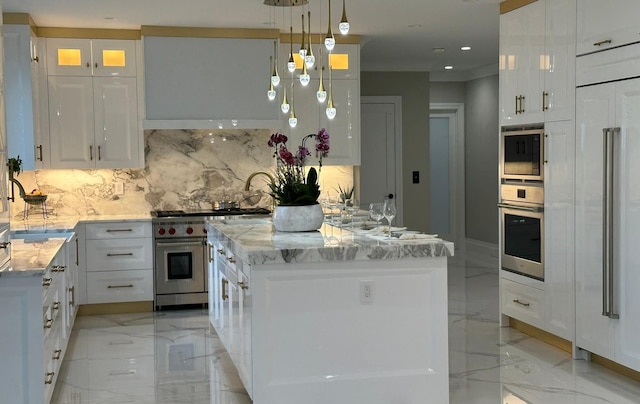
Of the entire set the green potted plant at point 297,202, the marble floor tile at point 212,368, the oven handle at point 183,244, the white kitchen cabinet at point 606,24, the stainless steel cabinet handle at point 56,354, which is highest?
the white kitchen cabinet at point 606,24

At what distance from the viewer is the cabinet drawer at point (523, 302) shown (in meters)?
5.51

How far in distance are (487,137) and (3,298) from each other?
7839 millimetres

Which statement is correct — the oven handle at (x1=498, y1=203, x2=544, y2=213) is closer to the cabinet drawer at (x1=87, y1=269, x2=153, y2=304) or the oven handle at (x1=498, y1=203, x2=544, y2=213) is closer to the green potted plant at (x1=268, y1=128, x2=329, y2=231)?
the green potted plant at (x1=268, y1=128, x2=329, y2=231)

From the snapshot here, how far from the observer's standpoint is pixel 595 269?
15.8 ft

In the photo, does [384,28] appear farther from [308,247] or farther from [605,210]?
[308,247]

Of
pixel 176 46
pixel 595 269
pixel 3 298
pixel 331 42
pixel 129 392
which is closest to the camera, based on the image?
pixel 3 298

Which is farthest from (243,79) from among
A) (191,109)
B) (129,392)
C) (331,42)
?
(129,392)

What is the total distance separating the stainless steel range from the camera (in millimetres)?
6883

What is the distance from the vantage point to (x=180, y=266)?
6941mm

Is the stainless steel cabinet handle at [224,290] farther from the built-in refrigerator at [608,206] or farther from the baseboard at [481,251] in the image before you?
the baseboard at [481,251]

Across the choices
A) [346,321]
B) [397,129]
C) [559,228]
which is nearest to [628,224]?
[559,228]

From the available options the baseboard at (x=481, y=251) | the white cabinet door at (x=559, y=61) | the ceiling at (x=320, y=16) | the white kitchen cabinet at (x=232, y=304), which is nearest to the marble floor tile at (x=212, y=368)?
the white kitchen cabinet at (x=232, y=304)

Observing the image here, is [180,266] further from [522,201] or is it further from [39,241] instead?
[522,201]

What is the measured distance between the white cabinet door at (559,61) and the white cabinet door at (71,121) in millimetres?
4016
